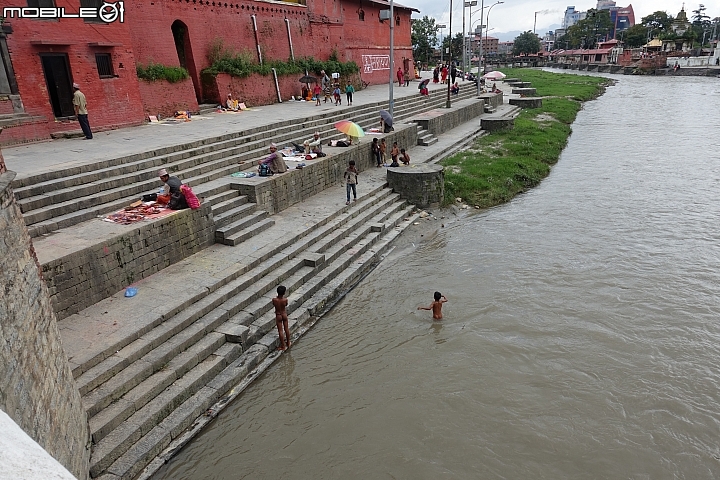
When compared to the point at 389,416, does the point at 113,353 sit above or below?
above

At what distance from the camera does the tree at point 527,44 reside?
12394cm

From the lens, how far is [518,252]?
11.3 metres

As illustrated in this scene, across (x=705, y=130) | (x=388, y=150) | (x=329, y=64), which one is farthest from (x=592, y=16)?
(x=388, y=150)

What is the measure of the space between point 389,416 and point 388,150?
11.7m

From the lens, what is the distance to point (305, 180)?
1245 cm

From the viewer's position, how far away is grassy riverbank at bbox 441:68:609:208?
15.1 metres

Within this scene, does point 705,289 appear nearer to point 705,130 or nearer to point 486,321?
point 486,321

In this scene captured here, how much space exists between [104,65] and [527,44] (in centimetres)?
12896

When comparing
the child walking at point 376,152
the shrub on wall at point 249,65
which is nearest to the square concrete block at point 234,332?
the child walking at point 376,152

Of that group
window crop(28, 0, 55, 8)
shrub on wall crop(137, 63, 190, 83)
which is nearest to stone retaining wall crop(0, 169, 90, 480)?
window crop(28, 0, 55, 8)

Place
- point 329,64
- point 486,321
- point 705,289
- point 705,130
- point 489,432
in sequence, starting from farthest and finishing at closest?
point 705,130 < point 329,64 < point 705,289 < point 486,321 < point 489,432

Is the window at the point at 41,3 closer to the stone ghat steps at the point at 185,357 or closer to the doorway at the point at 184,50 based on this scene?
the doorway at the point at 184,50

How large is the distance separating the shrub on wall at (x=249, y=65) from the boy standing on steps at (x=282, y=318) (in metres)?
13.4

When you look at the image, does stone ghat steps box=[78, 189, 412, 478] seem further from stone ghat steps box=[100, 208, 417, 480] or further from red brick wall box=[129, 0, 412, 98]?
red brick wall box=[129, 0, 412, 98]
